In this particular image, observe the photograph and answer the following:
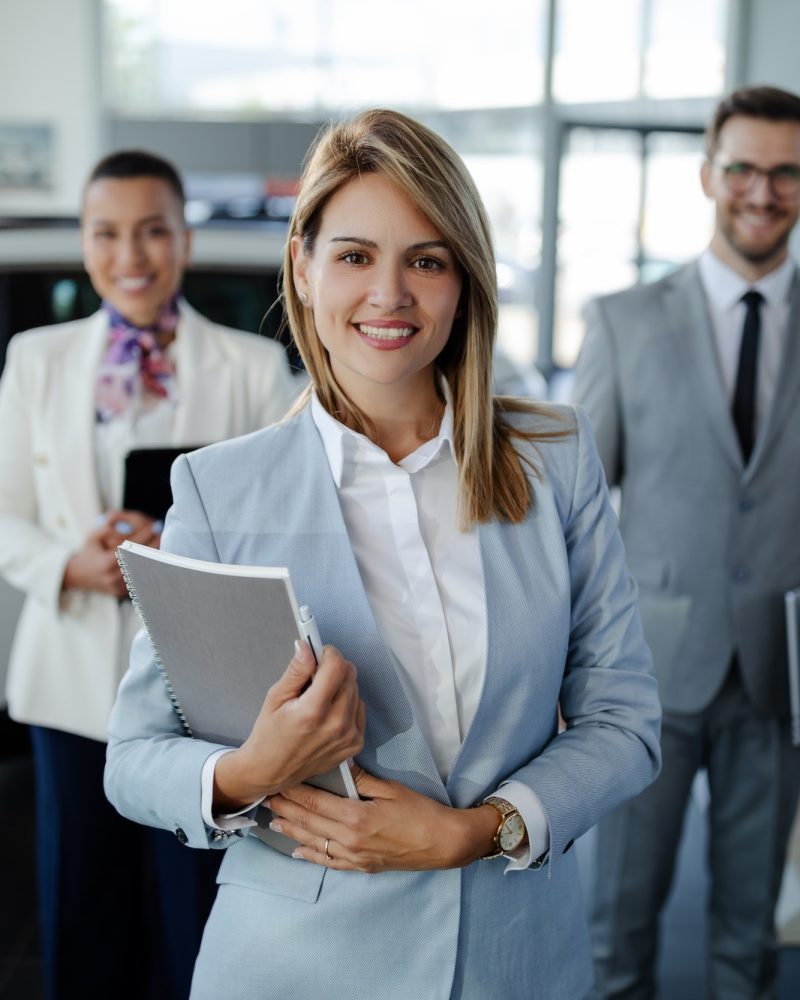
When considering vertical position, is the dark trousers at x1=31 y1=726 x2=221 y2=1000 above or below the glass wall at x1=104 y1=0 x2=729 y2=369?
below

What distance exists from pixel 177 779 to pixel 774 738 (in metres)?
1.45

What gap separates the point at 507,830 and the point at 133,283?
1.41 metres

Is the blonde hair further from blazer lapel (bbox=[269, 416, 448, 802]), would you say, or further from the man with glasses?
the man with glasses

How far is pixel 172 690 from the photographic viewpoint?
1.27 metres

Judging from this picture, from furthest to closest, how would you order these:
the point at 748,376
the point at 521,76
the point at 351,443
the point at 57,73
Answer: the point at 521,76 → the point at 57,73 → the point at 748,376 → the point at 351,443

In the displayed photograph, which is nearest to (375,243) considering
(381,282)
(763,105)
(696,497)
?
(381,282)

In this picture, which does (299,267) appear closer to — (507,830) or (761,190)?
(507,830)

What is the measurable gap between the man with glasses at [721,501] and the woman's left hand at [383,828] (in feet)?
3.62

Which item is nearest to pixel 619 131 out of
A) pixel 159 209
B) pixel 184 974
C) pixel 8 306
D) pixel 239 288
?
pixel 239 288

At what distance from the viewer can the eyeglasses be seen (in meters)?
2.15

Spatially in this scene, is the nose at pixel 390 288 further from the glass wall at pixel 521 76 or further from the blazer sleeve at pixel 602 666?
the glass wall at pixel 521 76

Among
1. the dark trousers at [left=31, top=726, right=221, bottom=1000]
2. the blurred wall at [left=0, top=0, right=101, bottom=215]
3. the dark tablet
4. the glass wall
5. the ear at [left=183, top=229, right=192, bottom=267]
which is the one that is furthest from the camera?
the blurred wall at [left=0, top=0, right=101, bottom=215]

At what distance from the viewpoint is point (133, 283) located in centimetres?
223

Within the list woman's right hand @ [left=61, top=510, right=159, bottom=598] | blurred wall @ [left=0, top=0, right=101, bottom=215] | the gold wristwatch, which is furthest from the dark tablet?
blurred wall @ [left=0, top=0, right=101, bottom=215]
